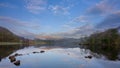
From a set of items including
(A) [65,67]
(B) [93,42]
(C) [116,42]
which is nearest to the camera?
(A) [65,67]

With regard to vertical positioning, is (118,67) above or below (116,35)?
below

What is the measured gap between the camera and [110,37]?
512 feet

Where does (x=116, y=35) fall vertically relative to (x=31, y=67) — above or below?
above

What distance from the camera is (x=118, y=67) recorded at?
3647 cm

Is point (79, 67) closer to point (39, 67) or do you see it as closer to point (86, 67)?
point (86, 67)

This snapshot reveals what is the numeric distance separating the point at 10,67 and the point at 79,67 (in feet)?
47.5

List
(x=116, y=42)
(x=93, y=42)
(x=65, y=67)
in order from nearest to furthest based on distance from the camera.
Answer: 1. (x=65, y=67)
2. (x=116, y=42)
3. (x=93, y=42)

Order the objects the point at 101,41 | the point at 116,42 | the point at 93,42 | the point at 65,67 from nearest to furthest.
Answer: the point at 65,67 → the point at 116,42 → the point at 101,41 → the point at 93,42

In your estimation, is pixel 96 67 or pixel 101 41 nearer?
pixel 96 67

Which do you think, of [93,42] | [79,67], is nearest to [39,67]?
[79,67]

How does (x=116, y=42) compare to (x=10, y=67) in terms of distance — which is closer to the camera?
(x=10, y=67)

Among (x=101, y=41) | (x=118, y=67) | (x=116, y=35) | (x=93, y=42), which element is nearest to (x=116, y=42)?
(x=116, y=35)

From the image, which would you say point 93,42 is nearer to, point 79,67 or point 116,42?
point 116,42

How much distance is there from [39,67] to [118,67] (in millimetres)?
A: 16466
